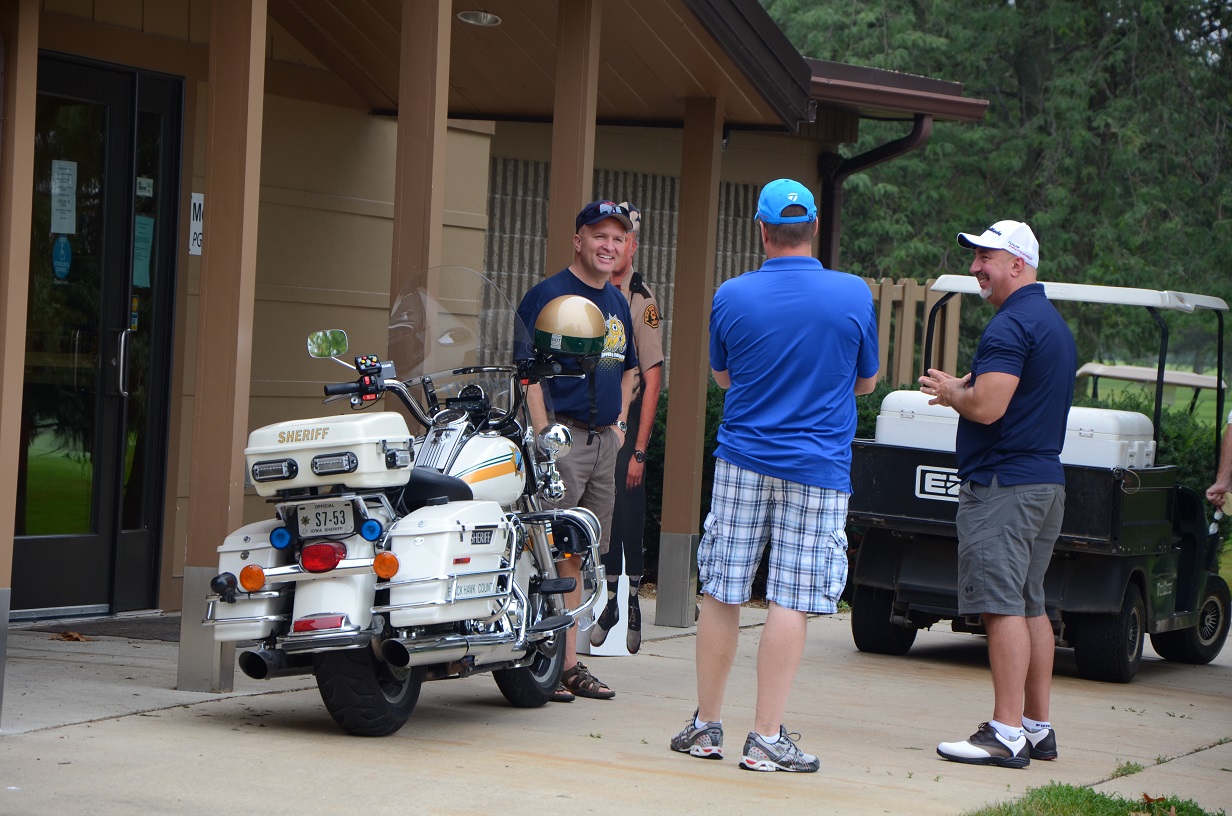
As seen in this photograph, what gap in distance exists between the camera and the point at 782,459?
17.5ft

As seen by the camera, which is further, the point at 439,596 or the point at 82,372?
the point at 82,372

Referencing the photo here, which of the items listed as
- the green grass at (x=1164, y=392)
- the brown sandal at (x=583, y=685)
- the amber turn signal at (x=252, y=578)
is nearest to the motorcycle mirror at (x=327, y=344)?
the amber turn signal at (x=252, y=578)

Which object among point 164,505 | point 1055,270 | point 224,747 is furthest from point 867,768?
point 1055,270

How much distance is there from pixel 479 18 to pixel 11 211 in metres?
3.43

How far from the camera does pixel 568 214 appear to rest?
7.46 metres

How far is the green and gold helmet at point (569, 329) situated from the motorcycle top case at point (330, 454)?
34.4 inches

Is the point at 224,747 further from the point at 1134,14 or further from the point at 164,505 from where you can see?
the point at 1134,14

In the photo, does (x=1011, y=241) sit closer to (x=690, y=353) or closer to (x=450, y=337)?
(x=450, y=337)

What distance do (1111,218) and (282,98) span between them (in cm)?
1569

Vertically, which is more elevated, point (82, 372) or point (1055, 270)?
point (1055, 270)

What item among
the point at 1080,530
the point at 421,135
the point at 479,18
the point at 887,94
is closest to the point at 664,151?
the point at 887,94

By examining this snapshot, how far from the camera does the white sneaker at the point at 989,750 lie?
567 centimetres

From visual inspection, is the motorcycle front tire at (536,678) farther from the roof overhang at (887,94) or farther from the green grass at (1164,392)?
the roof overhang at (887,94)

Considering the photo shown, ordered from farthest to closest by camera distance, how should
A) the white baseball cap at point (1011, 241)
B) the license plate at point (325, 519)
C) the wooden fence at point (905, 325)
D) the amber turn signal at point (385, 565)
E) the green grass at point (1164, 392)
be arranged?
the green grass at point (1164, 392)
the wooden fence at point (905, 325)
the white baseball cap at point (1011, 241)
the license plate at point (325, 519)
the amber turn signal at point (385, 565)
